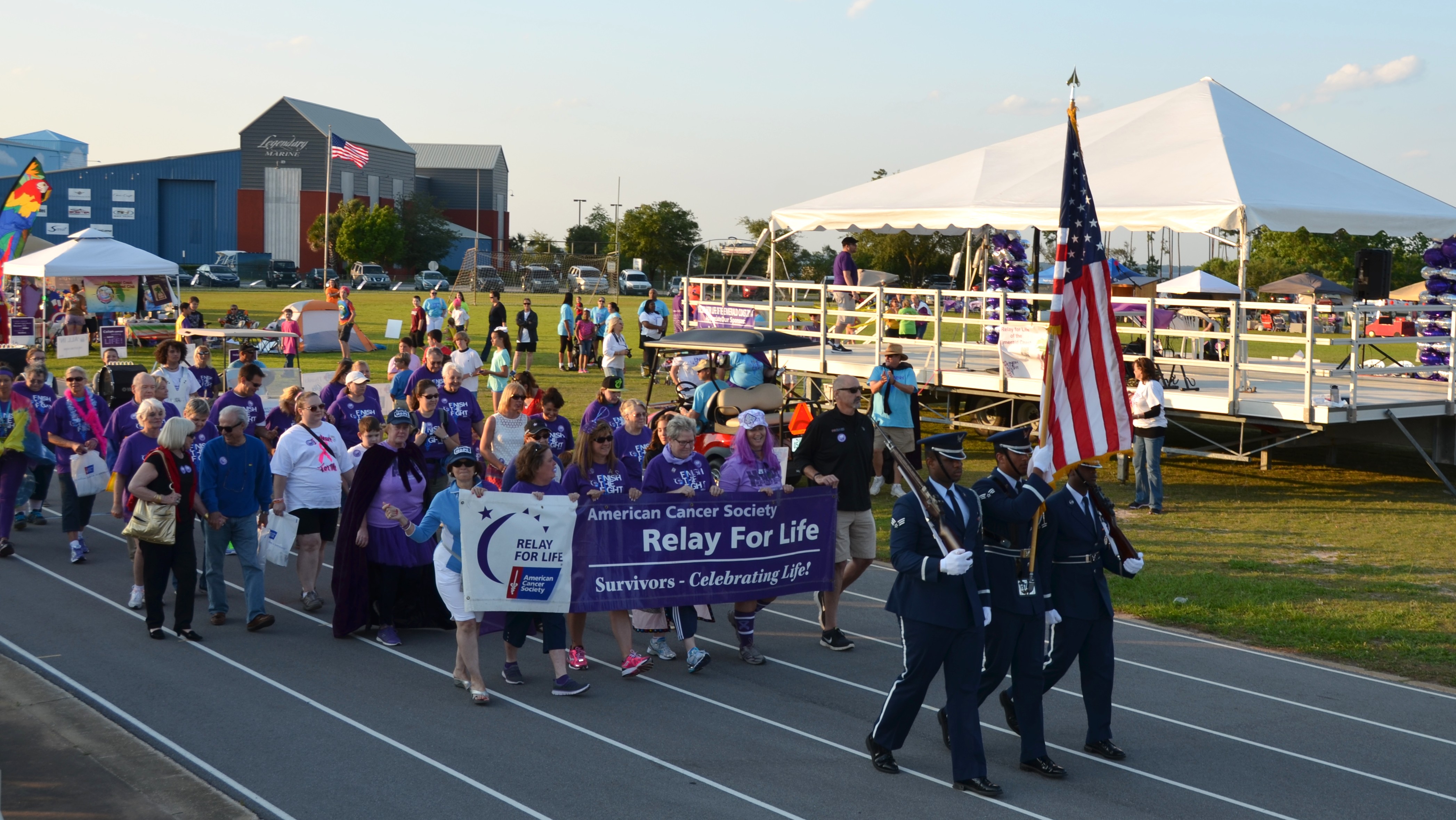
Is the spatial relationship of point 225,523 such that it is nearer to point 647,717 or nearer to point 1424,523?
point 647,717

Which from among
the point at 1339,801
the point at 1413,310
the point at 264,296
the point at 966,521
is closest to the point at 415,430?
the point at 966,521

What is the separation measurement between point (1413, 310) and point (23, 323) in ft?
101

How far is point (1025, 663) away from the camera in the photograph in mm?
6871

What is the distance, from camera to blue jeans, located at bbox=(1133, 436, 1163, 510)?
1448 centimetres

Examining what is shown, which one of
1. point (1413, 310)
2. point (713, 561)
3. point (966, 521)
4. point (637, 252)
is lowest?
point (713, 561)

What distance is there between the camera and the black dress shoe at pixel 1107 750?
718cm

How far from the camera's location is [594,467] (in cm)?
887

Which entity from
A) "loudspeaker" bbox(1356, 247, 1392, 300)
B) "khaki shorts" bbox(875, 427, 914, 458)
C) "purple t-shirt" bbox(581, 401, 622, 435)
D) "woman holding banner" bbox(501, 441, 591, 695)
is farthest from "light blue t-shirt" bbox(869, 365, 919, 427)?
"loudspeaker" bbox(1356, 247, 1392, 300)

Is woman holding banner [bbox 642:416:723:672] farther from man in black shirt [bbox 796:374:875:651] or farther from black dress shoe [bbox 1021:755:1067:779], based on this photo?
black dress shoe [bbox 1021:755:1067:779]

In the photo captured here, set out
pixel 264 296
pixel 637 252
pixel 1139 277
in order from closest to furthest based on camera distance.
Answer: pixel 1139 277 → pixel 264 296 → pixel 637 252

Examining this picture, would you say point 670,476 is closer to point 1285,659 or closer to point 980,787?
point 980,787

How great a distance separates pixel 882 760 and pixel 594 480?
9.96 feet

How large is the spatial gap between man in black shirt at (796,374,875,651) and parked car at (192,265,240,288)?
70.6 m

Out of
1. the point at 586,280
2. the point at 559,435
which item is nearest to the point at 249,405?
the point at 559,435
